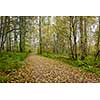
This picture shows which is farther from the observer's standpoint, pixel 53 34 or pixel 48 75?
pixel 53 34

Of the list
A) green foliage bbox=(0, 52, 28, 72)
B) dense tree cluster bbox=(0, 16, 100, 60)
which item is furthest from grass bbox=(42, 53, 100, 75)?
green foliage bbox=(0, 52, 28, 72)

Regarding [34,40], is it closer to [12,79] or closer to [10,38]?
[10,38]

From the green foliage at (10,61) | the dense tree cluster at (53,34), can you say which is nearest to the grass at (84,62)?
the dense tree cluster at (53,34)

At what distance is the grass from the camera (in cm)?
313

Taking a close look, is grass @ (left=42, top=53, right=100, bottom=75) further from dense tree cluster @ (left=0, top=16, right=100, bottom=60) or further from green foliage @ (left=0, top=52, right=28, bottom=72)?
green foliage @ (left=0, top=52, right=28, bottom=72)

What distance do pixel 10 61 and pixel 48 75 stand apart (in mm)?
565

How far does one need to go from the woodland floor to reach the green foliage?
0.23 ft

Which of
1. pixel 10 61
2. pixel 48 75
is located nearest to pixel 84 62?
pixel 48 75

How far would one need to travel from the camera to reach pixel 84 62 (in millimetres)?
3170

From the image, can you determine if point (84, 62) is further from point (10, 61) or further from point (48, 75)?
point (10, 61)

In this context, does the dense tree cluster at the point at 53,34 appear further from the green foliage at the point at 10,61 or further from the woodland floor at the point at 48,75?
the woodland floor at the point at 48,75
